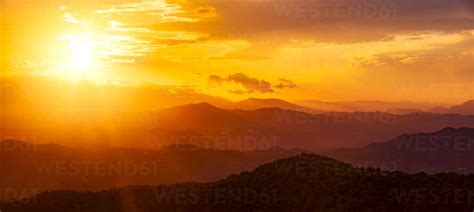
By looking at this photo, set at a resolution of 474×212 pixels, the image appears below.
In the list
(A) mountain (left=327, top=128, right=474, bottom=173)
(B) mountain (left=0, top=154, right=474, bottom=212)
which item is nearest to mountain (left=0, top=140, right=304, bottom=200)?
(A) mountain (left=327, top=128, right=474, bottom=173)

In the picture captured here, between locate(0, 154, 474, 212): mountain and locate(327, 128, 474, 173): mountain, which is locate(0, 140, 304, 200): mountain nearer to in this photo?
locate(327, 128, 474, 173): mountain

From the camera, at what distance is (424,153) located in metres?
121

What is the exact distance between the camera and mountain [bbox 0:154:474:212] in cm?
3278

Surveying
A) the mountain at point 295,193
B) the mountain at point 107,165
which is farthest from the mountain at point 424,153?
the mountain at point 295,193

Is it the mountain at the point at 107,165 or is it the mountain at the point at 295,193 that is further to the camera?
the mountain at the point at 107,165

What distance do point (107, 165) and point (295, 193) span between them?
206 ft

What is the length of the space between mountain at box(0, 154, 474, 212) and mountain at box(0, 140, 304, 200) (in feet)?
123

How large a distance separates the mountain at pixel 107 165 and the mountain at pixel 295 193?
37454 millimetres

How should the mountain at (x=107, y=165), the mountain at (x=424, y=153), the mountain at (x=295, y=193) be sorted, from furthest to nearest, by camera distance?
the mountain at (x=424, y=153) < the mountain at (x=107, y=165) < the mountain at (x=295, y=193)

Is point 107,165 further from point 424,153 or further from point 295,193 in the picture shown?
point 424,153

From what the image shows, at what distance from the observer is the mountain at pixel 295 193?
32.8 meters

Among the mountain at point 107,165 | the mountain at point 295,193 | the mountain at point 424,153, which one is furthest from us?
the mountain at point 424,153

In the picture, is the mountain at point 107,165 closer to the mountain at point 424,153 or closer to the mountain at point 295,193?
the mountain at point 424,153

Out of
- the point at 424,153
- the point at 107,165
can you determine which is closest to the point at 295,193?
the point at 107,165
